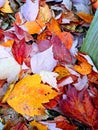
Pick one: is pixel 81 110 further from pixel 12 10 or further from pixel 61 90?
pixel 12 10

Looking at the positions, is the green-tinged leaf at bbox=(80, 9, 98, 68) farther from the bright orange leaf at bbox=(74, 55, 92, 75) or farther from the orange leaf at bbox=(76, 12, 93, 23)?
the orange leaf at bbox=(76, 12, 93, 23)

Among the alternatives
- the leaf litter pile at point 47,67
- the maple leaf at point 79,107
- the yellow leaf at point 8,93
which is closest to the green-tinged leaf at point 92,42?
the leaf litter pile at point 47,67

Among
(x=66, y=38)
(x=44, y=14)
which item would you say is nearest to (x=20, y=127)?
(x=66, y=38)

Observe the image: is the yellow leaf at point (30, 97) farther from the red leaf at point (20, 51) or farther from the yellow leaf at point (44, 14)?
the yellow leaf at point (44, 14)

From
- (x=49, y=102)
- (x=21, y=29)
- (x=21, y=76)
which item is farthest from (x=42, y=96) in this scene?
(x=21, y=29)

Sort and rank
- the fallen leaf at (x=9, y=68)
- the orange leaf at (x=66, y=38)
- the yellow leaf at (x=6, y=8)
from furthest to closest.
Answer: the yellow leaf at (x=6, y=8) → the orange leaf at (x=66, y=38) → the fallen leaf at (x=9, y=68)

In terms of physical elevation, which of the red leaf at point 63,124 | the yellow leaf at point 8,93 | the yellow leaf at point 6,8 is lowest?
the red leaf at point 63,124

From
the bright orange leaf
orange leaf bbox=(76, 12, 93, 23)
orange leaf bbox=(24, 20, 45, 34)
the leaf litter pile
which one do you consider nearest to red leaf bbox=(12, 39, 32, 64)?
the leaf litter pile
